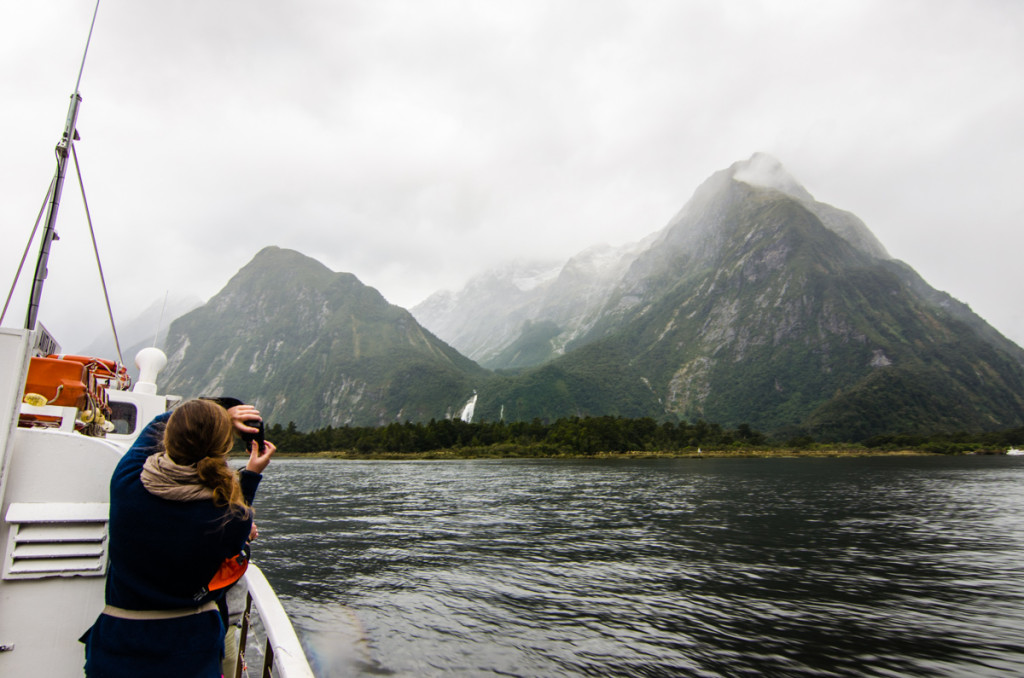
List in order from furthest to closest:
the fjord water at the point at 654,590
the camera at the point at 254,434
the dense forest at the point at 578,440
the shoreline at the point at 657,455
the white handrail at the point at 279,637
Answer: the dense forest at the point at 578,440 < the shoreline at the point at 657,455 < the fjord water at the point at 654,590 < the camera at the point at 254,434 < the white handrail at the point at 279,637

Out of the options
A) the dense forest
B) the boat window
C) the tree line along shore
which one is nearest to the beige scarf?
the boat window

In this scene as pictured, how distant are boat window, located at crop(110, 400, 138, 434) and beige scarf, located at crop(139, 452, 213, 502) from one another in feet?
34.3

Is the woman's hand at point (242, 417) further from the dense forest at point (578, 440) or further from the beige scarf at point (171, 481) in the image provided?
the dense forest at point (578, 440)

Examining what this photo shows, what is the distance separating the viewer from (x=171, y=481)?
308cm

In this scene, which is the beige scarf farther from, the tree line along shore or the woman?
the tree line along shore

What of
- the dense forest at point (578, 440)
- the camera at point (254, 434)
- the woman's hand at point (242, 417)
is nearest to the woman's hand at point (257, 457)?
the camera at point (254, 434)

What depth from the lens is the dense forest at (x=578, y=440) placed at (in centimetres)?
14950

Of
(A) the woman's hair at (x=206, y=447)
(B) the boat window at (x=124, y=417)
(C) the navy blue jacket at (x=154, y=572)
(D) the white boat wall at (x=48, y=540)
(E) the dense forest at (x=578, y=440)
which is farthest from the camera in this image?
(E) the dense forest at (x=578, y=440)

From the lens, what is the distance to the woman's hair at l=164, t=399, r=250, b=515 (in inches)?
124

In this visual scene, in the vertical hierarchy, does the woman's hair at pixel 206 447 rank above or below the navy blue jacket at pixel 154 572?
above

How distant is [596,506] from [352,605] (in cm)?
2469

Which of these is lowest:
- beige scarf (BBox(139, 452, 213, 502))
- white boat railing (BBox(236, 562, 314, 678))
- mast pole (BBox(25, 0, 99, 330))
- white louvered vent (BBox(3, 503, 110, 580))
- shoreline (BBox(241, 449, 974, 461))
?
shoreline (BBox(241, 449, 974, 461))

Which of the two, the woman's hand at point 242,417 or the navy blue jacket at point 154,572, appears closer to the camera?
the navy blue jacket at point 154,572

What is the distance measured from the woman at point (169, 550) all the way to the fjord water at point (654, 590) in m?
9.43
